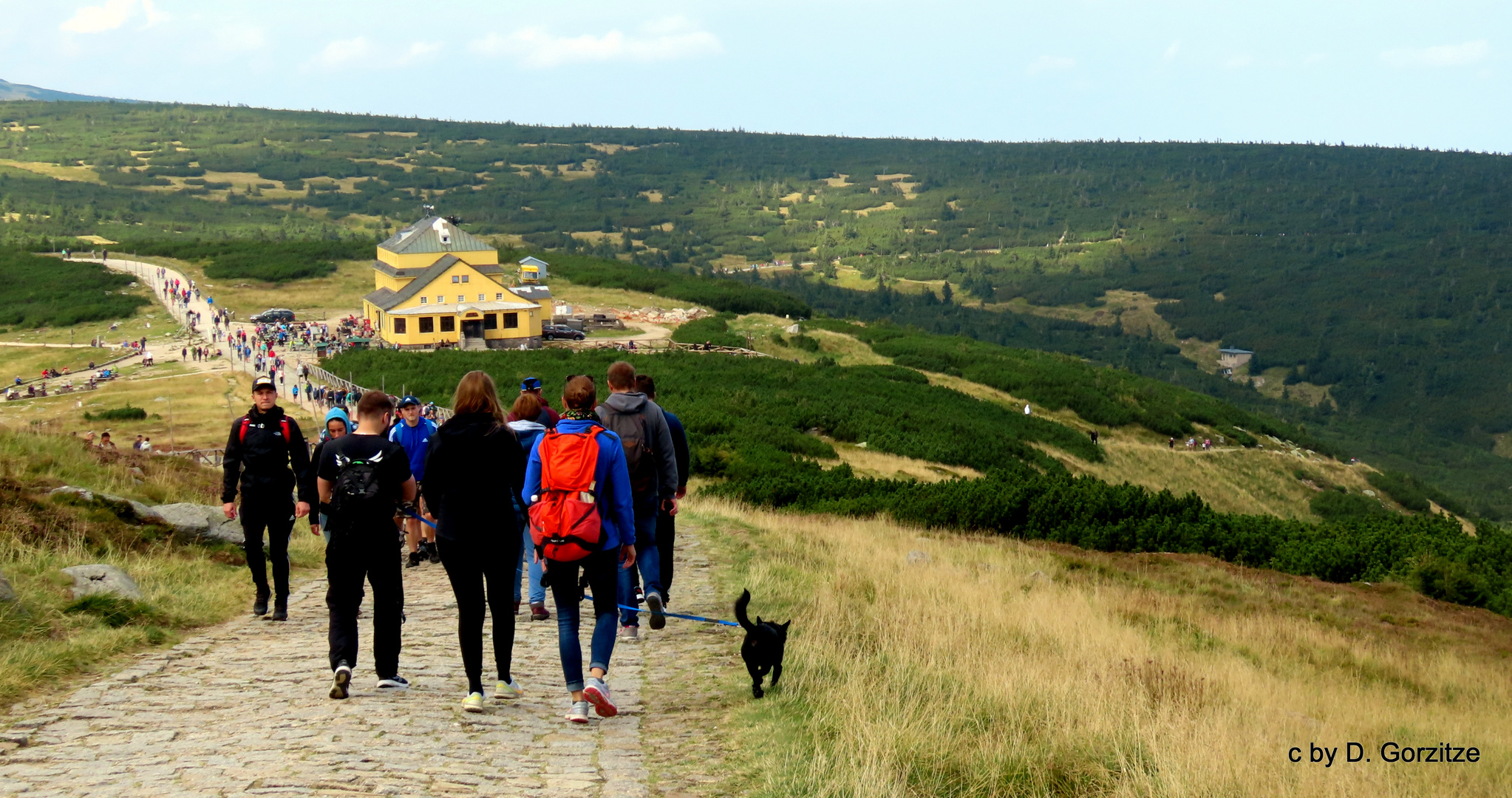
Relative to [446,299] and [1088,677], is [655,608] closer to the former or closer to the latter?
[1088,677]

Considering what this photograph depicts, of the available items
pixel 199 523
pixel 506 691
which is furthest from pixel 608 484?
pixel 199 523

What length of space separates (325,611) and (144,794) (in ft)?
17.0

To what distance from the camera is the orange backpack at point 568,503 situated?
6.62 m

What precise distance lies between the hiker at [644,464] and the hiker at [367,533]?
1.53m

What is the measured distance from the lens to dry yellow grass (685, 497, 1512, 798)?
600 cm

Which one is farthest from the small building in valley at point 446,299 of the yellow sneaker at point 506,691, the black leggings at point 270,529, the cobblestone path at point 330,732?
the yellow sneaker at point 506,691

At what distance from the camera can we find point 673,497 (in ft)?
29.2

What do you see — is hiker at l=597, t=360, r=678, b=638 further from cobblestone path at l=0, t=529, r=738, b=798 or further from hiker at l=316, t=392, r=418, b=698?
hiker at l=316, t=392, r=418, b=698

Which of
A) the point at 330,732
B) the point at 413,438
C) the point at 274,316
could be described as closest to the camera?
the point at 330,732

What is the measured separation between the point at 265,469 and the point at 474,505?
10.9 ft

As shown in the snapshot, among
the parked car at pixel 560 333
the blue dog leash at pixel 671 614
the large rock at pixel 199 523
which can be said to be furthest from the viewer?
the parked car at pixel 560 333

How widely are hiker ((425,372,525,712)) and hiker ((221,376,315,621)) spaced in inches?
107

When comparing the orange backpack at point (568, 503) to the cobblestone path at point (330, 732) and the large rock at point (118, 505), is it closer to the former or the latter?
the cobblestone path at point (330, 732)

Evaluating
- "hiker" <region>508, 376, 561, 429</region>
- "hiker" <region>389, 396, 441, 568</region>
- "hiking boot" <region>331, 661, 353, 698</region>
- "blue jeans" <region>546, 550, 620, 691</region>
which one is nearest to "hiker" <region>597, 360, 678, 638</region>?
"hiker" <region>508, 376, 561, 429</region>
